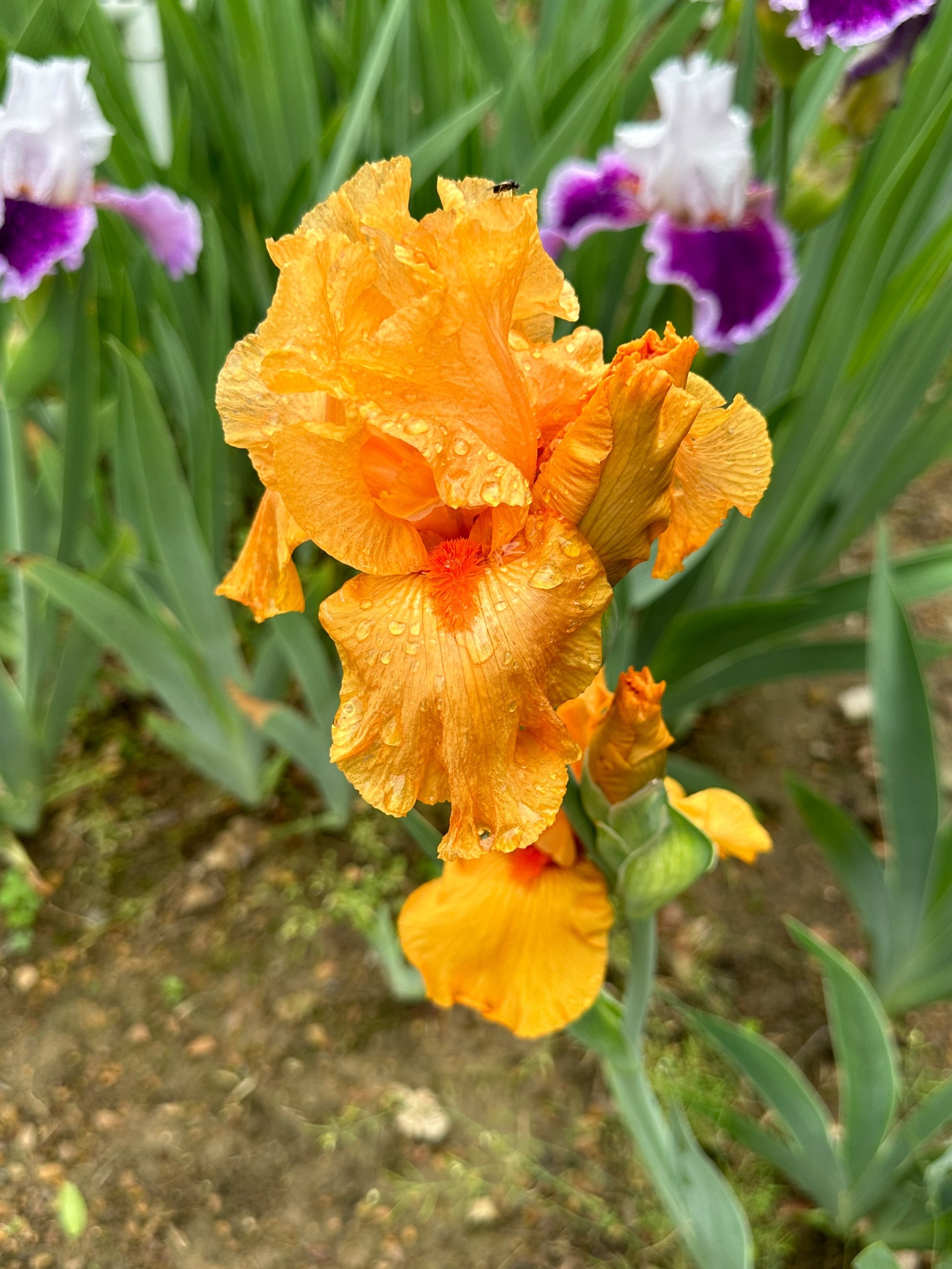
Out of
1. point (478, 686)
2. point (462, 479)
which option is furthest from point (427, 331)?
point (478, 686)

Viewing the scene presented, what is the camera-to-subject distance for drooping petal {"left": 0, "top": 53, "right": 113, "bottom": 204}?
3.59 feet

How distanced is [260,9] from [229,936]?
146cm

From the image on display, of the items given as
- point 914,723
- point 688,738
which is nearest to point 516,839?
point 914,723

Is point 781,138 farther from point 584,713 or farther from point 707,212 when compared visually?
point 584,713

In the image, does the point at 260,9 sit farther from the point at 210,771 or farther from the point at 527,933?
the point at 527,933

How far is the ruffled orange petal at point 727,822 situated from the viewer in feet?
2.50

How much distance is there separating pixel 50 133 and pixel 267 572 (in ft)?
2.76

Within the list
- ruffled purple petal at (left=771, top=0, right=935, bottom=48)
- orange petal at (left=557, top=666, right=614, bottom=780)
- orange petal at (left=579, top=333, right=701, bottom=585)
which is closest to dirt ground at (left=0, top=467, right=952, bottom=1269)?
orange petal at (left=557, top=666, right=614, bottom=780)

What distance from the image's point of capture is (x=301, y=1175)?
1.25m

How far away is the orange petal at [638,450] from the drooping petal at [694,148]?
34.6 inches

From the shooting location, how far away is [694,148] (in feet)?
4.11

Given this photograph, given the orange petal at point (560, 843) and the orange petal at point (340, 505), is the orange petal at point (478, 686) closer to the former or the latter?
the orange petal at point (340, 505)

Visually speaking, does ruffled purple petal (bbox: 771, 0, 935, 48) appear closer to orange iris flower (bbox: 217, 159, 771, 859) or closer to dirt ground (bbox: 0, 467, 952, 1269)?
orange iris flower (bbox: 217, 159, 771, 859)

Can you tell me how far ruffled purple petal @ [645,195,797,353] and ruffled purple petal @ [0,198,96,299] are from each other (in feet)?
2.50
